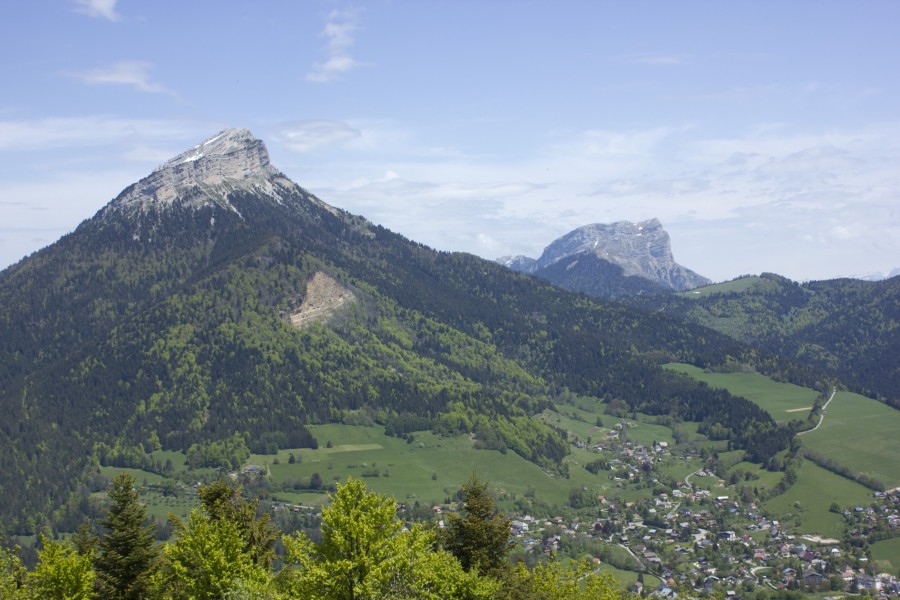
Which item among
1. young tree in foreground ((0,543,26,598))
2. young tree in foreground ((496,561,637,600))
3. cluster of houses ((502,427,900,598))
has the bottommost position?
cluster of houses ((502,427,900,598))

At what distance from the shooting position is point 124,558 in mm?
52406

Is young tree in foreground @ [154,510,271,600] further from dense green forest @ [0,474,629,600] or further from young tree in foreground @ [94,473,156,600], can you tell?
young tree in foreground @ [94,473,156,600]

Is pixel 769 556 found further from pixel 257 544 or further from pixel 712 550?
pixel 257 544

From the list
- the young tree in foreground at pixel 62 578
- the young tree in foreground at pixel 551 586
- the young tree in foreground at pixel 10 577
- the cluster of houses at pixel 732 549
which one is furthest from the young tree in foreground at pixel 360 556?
the cluster of houses at pixel 732 549

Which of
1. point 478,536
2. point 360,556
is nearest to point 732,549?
point 478,536

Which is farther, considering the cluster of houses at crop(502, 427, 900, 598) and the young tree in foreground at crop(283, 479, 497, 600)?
the cluster of houses at crop(502, 427, 900, 598)

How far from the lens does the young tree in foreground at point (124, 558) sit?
5234 centimetres

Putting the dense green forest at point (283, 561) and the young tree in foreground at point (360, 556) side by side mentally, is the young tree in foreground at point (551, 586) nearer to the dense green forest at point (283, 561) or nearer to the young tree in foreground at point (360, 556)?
the dense green forest at point (283, 561)

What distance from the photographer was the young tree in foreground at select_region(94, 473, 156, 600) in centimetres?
5234

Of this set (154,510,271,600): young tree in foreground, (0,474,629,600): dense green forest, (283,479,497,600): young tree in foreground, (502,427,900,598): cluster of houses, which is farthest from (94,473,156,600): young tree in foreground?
(502,427,900,598): cluster of houses

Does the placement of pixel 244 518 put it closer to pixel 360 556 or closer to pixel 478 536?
pixel 478 536

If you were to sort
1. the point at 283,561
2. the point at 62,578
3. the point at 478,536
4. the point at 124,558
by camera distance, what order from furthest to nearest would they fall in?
the point at 478,536 → the point at 283,561 → the point at 124,558 → the point at 62,578

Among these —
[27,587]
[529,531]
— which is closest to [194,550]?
[27,587]

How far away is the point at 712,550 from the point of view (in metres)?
173
